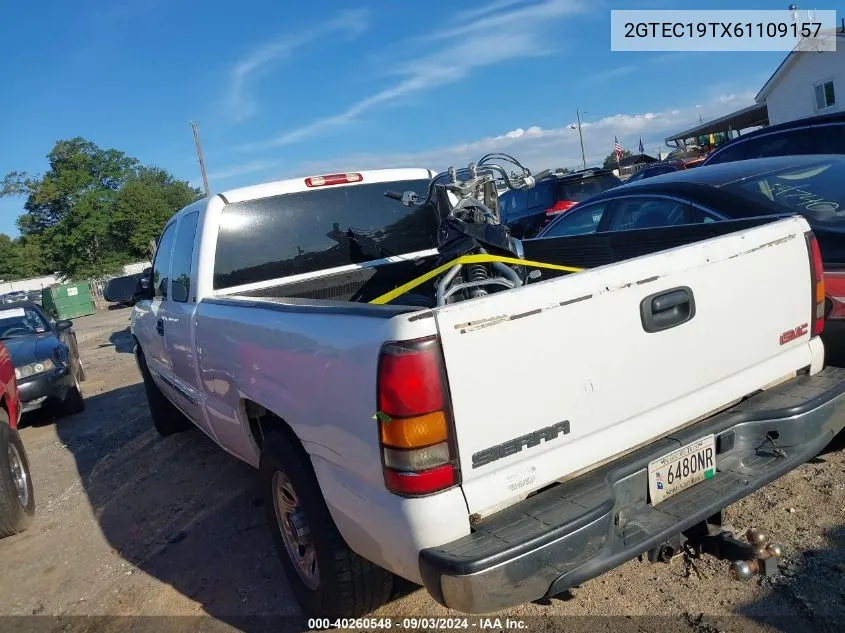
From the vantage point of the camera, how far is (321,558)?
2.57 meters

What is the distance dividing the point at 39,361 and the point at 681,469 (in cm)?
722

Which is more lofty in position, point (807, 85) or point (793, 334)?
point (807, 85)

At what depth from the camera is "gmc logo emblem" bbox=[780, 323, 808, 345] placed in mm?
2809

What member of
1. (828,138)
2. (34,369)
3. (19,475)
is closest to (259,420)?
(19,475)

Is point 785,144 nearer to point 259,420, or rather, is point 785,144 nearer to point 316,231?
point 316,231

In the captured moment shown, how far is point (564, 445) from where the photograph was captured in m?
2.25

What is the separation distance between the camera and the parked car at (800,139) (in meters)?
6.92

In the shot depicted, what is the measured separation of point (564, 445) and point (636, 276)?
649 mm

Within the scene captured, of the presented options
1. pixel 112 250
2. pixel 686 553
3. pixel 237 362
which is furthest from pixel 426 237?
pixel 112 250

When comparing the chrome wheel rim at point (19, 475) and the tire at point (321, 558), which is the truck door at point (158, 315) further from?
the tire at point (321, 558)

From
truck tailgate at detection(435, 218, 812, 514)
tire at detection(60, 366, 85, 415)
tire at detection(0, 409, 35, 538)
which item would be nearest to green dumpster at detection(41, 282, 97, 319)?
tire at detection(60, 366, 85, 415)

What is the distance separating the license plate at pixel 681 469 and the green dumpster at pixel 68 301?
3217 cm

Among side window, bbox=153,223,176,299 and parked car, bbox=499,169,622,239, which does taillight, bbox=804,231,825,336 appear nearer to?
side window, bbox=153,223,176,299

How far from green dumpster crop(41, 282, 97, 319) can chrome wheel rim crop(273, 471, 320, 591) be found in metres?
30.8
